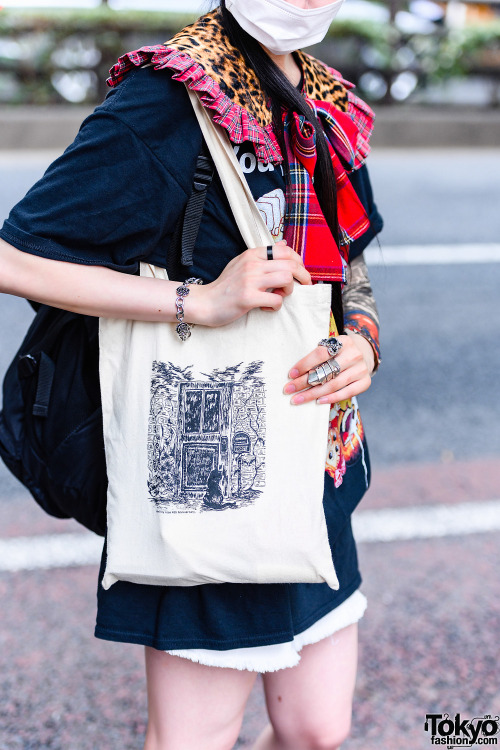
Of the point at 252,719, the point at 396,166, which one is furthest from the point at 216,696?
the point at 396,166

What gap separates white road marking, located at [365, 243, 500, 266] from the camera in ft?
20.0

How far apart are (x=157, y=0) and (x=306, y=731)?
11800 millimetres

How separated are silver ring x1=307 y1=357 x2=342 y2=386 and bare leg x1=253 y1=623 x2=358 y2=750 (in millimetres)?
569

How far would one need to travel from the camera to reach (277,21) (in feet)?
4.60

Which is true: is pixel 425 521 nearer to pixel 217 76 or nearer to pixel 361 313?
pixel 361 313

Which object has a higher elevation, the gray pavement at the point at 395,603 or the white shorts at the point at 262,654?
the white shorts at the point at 262,654

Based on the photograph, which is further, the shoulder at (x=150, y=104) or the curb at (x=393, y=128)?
the curb at (x=393, y=128)

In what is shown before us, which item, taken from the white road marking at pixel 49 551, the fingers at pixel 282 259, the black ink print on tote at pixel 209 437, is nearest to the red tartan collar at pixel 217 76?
the fingers at pixel 282 259

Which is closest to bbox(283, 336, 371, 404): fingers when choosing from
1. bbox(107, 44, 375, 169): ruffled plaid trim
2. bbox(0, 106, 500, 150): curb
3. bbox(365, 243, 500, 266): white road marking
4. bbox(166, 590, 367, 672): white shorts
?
bbox(107, 44, 375, 169): ruffled plaid trim

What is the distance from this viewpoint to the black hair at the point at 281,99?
4.60 feet

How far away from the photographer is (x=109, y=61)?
400 inches

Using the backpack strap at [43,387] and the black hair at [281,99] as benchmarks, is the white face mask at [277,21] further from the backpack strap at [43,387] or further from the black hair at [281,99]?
the backpack strap at [43,387]

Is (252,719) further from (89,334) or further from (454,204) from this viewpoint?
(454,204)

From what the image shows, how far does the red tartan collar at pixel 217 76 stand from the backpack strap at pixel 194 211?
0.06m
